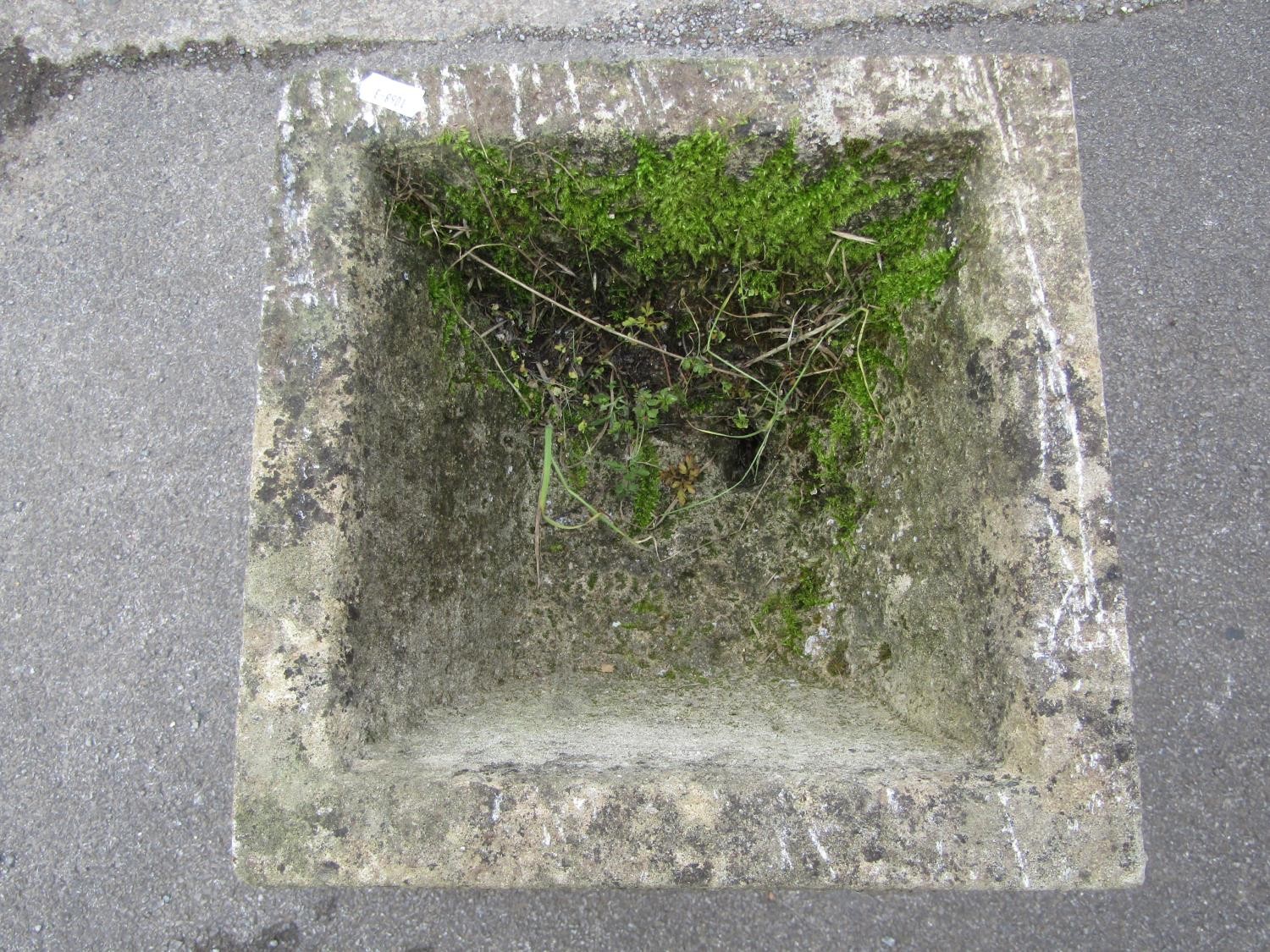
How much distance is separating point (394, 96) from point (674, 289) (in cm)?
60

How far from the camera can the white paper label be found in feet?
4.21

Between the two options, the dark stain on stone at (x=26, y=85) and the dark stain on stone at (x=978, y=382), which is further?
the dark stain on stone at (x=26, y=85)

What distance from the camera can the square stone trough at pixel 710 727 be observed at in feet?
3.76

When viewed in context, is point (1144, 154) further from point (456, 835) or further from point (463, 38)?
point (456, 835)

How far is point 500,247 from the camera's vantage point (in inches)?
59.7

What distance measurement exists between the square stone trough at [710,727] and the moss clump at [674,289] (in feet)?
0.19

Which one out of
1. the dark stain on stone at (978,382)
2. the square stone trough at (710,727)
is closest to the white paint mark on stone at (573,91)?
the square stone trough at (710,727)

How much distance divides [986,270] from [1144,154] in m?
1.55

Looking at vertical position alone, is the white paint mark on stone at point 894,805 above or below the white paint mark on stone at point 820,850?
above

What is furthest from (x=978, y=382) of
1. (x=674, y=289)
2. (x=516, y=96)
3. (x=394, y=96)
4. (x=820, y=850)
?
(x=394, y=96)

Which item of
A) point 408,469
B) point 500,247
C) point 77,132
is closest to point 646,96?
point 500,247

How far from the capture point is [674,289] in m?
1.62

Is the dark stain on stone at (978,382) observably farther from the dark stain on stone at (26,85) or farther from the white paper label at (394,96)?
the dark stain on stone at (26,85)

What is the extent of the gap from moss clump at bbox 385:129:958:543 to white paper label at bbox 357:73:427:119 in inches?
2.5
